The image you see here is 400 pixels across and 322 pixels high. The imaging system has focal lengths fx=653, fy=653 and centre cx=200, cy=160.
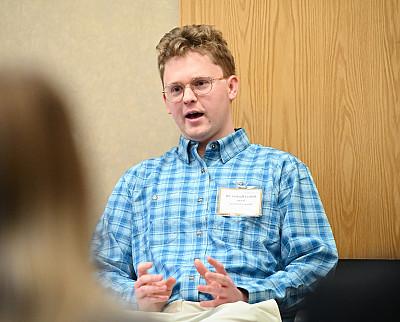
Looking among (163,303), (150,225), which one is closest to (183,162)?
(150,225)

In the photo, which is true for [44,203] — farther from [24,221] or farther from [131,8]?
[131,8]

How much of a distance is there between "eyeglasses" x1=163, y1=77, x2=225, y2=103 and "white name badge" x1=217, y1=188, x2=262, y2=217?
0.42m

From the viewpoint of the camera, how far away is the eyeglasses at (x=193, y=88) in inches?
100

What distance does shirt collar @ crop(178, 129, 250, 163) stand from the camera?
2525 millimetres

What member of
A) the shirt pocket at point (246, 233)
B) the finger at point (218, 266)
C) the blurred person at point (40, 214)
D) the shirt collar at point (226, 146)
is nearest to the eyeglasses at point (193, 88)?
the shirt collar at point (226, 146)

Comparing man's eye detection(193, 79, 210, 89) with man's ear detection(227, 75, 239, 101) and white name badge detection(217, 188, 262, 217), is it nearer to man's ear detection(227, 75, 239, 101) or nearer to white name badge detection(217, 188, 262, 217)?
man's ear detection(227, 75, 239, 101)

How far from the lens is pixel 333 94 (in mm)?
2969

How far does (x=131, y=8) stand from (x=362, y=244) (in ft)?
5.22

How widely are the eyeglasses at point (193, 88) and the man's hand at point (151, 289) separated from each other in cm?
79

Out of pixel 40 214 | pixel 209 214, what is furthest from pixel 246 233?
pixel 40 214

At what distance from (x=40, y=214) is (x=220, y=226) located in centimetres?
174

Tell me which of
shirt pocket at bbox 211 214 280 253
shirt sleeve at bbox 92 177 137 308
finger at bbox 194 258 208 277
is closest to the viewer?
finger at bbox 194 258 208 277

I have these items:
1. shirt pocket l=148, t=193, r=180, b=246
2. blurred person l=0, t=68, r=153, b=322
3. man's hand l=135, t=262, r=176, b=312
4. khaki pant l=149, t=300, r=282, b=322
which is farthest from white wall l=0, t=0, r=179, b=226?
blurred person l=0, t=68, r=153, b=322

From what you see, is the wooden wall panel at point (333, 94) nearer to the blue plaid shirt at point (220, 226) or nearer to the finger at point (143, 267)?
the blue plaid shirt at point (220, 226)
